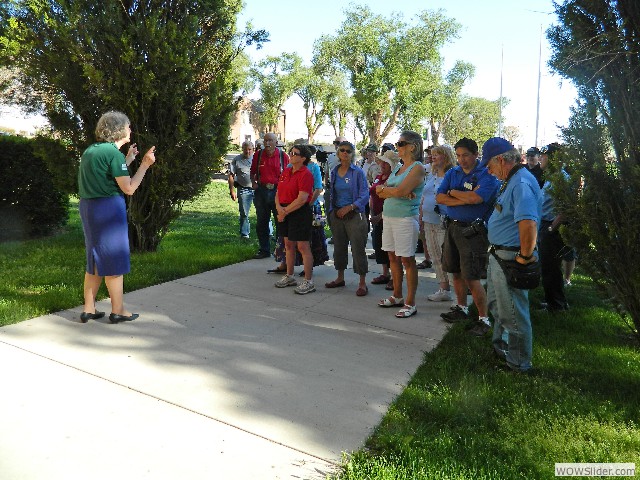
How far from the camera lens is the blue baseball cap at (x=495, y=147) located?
14.5 feet

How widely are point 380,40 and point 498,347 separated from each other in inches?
1868

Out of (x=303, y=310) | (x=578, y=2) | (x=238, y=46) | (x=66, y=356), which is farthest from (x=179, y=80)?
(x=578, y=2)

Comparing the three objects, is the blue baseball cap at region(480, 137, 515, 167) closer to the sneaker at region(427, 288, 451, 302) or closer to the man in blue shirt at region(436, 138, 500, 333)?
the man in blue shirt at region(436, 138, 500, 333)

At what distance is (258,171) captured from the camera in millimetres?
8523

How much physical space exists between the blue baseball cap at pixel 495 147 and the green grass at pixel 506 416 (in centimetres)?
174

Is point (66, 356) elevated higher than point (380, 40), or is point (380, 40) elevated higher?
point (380, 40)

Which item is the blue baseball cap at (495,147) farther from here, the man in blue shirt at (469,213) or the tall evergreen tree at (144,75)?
the tall evergreen tree at (144,75)

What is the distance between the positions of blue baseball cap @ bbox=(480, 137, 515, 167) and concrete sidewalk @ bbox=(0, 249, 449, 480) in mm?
1829

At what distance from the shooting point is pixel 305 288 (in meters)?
6.73

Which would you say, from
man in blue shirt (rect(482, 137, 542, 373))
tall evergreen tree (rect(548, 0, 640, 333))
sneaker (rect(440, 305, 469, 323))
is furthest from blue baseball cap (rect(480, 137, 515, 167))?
sneaker (rect(440, 305, 469, 323))

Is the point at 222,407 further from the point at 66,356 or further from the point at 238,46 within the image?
the point at 238,46

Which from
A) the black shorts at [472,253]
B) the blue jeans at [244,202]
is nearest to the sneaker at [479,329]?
the black shorts at [472,253]

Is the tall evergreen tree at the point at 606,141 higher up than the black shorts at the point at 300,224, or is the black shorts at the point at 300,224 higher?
the tall evergreen tree at the point at 606,141

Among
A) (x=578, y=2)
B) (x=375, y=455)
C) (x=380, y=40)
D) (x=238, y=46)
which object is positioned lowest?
(x=375, y=455)
